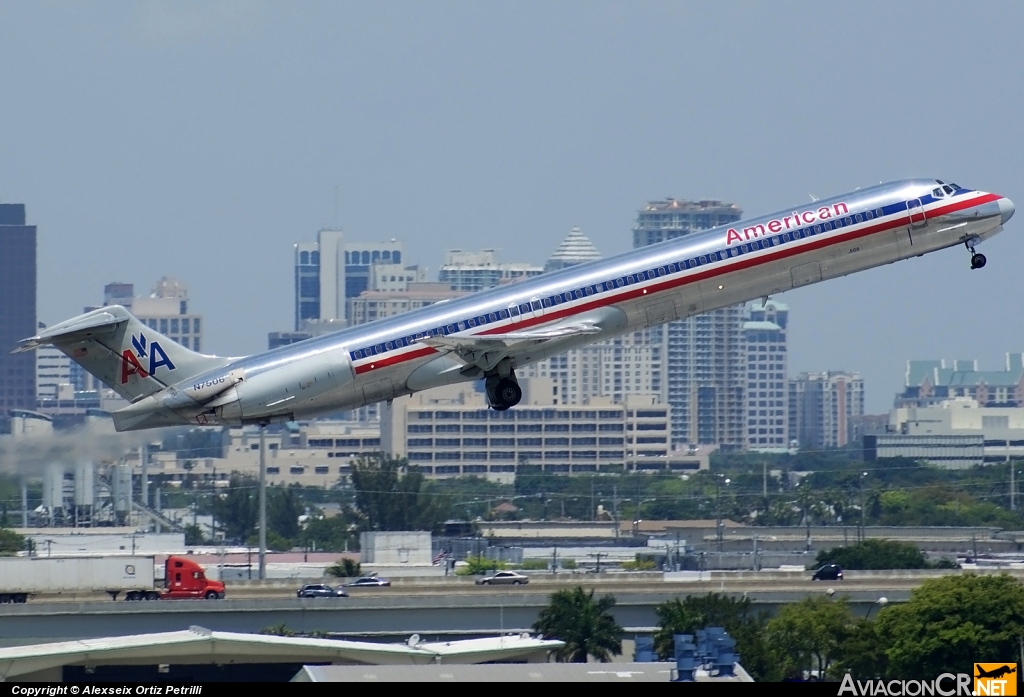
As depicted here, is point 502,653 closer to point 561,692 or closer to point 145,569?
point 561,692

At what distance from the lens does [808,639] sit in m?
68.8

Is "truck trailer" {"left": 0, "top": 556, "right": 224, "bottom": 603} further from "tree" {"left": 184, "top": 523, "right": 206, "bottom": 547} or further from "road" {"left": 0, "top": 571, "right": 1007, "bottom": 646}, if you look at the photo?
"tree" {"left": 184, "top": 523, "right": 206, "bottom": 547}

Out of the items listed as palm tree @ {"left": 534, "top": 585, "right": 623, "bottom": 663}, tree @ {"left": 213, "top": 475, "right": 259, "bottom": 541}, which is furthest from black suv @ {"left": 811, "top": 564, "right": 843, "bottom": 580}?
tree @ {"left": 213, "top": 475, "right": 259, "bottom": 541}

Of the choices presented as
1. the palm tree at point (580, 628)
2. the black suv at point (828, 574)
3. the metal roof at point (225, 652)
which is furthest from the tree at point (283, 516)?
the metal roof at point (225, 652)

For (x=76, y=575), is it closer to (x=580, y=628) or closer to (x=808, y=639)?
(x=580, y=628)

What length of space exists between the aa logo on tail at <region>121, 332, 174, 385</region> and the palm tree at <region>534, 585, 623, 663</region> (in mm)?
22115

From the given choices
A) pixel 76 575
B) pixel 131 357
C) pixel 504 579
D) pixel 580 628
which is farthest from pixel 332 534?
pixel 131 357

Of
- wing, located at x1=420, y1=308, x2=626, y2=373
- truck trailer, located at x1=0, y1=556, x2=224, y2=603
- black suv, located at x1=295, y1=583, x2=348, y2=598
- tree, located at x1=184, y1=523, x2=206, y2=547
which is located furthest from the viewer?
tree, located at x1=184, y1=523, x2=206, y2=547

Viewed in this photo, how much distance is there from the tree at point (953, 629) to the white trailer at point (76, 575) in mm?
40452

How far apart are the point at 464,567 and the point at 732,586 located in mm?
36408

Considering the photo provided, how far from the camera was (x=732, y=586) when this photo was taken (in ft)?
297

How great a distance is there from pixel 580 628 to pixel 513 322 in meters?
22.6

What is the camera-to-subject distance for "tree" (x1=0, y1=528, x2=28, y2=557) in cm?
12850

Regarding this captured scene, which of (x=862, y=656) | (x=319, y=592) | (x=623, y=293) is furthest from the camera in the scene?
(x=319, y=592)
